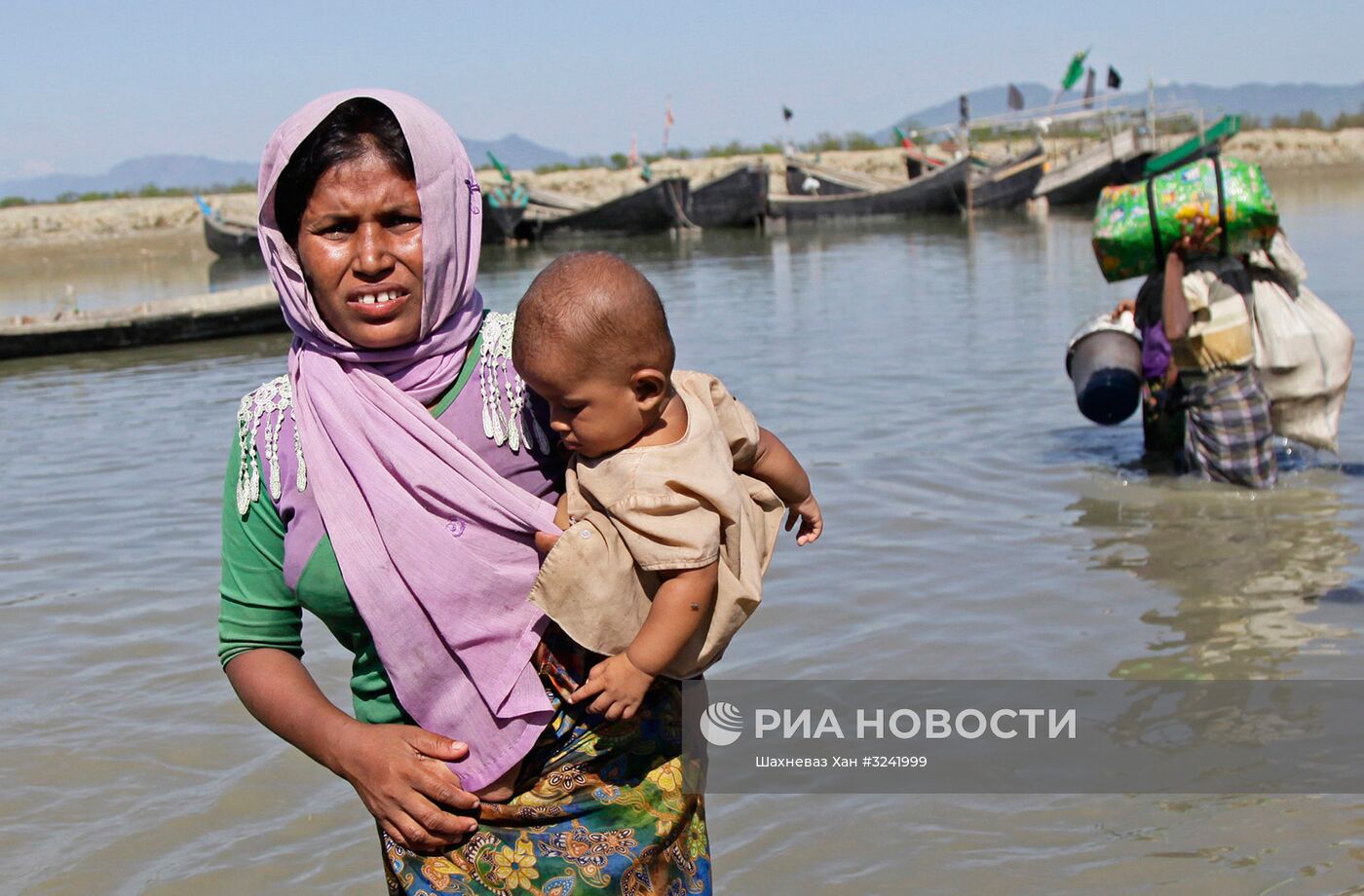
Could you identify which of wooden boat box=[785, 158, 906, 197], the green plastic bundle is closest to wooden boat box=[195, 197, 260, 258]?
wooden boat box=[785, 158, 906, 197]

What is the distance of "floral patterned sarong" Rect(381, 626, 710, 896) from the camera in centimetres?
176

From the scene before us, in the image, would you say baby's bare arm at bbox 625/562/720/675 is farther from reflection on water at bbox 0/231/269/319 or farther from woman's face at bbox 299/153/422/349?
reflection on water at bbox 0/231/269/319

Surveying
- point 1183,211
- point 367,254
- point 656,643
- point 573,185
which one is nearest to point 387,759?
point 656,643

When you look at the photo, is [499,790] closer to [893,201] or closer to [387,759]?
[387,759]

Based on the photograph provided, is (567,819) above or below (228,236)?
below

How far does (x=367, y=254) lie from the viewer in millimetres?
1708

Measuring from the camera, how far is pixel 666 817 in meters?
1.81

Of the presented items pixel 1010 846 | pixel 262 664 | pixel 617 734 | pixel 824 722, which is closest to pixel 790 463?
pixel 617 734

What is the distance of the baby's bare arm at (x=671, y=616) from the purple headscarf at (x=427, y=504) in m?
0.15

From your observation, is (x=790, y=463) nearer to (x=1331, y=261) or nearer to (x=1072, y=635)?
(x=1072, y=635)

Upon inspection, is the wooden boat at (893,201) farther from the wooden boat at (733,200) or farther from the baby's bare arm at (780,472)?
the baby's bare arm at (780,472)

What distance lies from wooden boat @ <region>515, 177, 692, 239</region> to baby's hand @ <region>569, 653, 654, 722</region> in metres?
27.2

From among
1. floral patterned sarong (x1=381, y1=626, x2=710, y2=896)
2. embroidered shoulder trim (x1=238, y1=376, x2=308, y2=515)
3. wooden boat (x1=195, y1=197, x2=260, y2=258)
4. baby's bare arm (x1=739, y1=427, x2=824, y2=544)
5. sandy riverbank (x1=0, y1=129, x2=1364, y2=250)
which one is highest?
sandy riverbank (x1=0, y1=129, x2=1364, y2=250)

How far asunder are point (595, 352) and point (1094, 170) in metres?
30.0
